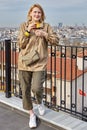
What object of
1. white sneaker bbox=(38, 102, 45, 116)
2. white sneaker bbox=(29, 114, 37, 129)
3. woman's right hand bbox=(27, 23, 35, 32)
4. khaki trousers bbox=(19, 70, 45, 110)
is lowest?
white sneaker bbox=(29, 114, 37, 129)

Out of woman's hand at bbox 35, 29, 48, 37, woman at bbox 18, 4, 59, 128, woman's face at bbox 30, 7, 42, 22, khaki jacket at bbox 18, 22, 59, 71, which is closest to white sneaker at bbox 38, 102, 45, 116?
woman at bbox 18, 4, 59, 128

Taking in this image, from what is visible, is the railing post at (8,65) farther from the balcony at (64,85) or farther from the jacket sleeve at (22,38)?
the jacket sleeve at (22,38)

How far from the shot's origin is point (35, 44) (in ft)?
11.8

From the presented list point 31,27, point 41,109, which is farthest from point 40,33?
point 41,109

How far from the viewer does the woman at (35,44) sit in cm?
350

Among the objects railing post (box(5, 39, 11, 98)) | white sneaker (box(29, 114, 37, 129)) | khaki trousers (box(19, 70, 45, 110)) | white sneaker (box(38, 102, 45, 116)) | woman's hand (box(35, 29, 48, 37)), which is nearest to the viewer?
woman's hand (box(35, 29, 48, 37))

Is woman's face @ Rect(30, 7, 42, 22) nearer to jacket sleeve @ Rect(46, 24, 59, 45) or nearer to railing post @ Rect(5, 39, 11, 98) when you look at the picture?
jacket sleeve @ Rect(46, 24, 59, 45)

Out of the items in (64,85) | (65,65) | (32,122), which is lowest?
(32,122)

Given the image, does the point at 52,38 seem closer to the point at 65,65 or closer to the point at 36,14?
the point at 36,14

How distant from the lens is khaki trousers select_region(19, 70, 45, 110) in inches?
142

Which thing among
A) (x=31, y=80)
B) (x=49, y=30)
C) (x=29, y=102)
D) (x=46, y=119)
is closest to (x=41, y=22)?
(x=49, y=30)

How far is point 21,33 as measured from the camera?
3531 millimetres

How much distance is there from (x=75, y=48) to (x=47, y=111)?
1138 millimetres

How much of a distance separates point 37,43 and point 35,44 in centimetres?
3
